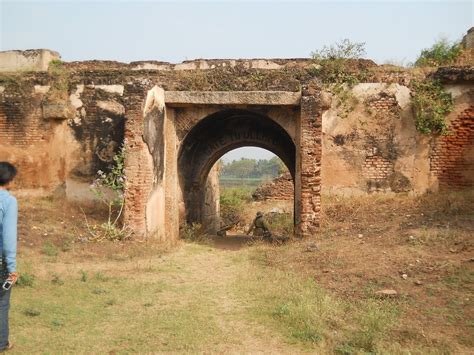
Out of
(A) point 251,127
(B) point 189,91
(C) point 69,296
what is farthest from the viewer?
(A) point 251,127

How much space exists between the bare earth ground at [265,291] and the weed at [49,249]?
0.05 feet

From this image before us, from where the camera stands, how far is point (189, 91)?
9.81 m

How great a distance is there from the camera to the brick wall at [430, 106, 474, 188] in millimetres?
9555

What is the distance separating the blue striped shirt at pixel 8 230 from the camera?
4.02 metres

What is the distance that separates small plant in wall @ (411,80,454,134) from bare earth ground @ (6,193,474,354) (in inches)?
59.7

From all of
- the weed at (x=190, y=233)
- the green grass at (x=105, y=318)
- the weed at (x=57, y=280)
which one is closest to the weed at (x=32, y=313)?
the green grass at (x=105, y=318)


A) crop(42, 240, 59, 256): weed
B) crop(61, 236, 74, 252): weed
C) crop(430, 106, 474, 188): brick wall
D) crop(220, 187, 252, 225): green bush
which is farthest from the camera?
crop(220, 187, 252, 225): green bush

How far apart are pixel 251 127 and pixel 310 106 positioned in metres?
3.98

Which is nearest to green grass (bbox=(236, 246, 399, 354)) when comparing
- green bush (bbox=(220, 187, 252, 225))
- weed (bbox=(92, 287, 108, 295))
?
weed (bbox=(92, 287, 108, 295))

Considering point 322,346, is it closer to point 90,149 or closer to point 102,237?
point 102,237

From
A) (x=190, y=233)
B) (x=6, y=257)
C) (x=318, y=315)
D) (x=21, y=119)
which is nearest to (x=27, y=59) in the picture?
(x=21, y=119)

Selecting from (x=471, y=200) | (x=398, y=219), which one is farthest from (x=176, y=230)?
(x=471, y=200)

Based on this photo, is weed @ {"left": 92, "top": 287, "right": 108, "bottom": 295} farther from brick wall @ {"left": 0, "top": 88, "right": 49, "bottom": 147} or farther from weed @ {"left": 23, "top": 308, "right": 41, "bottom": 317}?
brick wall @ {"left": 0, "top": 88, "right": 49, "bottom": 147}

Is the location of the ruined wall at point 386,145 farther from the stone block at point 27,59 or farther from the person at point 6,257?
the stone block at point 27,59
